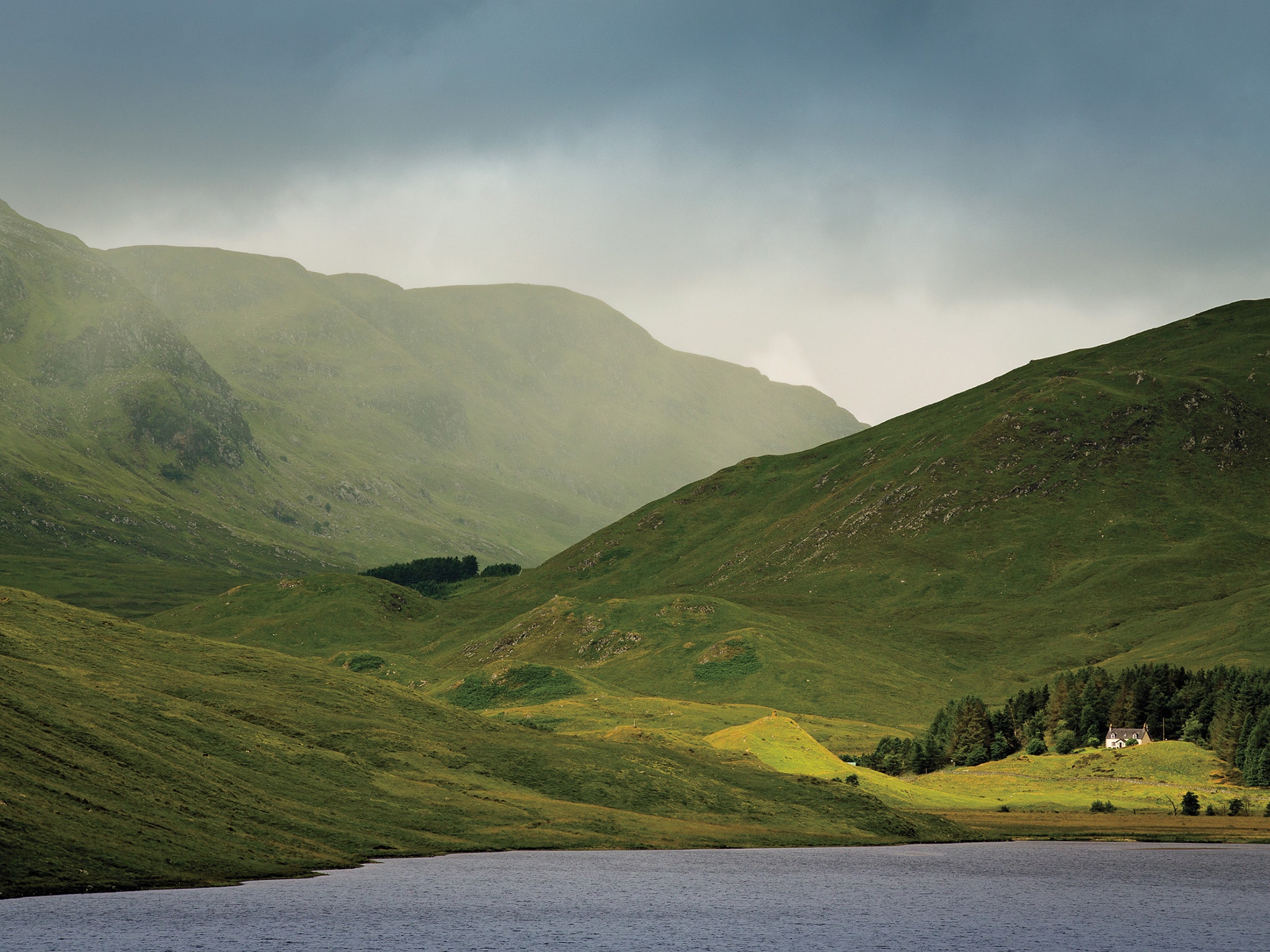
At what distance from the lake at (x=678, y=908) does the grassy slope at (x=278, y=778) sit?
239 inches

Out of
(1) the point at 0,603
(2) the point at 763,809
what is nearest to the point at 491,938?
(2) the point at 763,809

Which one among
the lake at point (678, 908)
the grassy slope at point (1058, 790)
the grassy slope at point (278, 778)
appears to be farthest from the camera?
the grassy slope at point (1058, 790)

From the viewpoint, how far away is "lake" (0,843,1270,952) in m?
74.6

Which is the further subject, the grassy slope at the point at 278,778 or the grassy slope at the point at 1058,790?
the grassy slope at the point at 1058,790

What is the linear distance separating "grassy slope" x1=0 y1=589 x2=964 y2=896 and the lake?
19.9 feet

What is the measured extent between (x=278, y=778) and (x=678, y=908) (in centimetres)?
5103

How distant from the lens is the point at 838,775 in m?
187

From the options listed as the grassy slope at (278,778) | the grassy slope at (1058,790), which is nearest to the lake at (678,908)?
the grassy slope at (278,778)

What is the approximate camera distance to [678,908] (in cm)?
9244

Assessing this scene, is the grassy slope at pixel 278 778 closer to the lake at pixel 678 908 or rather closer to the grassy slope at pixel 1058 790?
the lake at pixel 678 908

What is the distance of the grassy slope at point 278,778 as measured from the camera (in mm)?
91625

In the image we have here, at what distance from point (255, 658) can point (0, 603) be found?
116ft

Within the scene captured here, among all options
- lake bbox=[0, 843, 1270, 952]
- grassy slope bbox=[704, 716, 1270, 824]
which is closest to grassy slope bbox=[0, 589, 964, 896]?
lake bbox=[0, 843, 1270, 952]

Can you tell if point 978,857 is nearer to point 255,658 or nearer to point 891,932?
point 891,932
